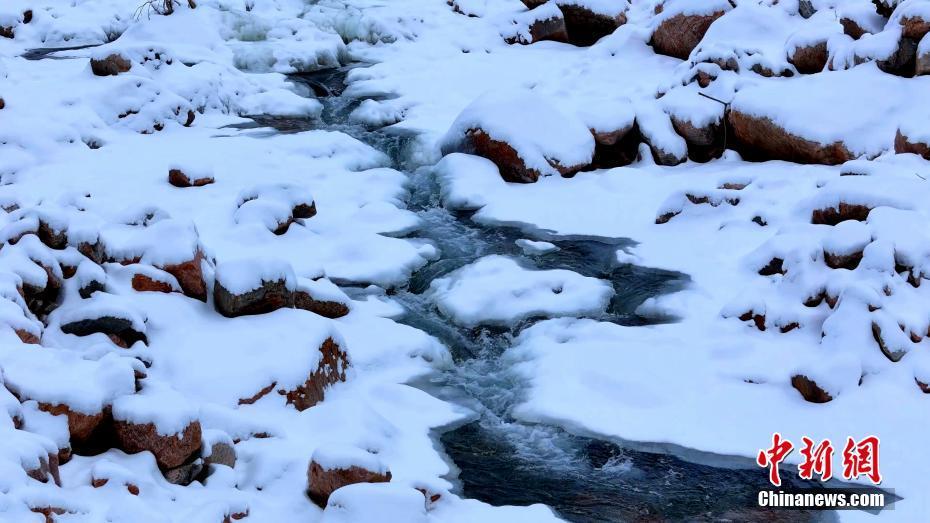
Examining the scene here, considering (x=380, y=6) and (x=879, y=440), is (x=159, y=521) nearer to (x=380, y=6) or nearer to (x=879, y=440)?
(x=879, y=440)

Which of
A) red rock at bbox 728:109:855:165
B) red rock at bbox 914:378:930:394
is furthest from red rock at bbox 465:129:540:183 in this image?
red rock at bbox 914:378:930:394

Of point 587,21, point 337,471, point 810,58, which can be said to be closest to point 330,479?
point 337,471

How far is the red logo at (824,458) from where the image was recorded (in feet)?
17.9

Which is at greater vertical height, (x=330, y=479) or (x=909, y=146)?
(x=330, y=479)

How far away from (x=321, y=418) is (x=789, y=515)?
104 inches

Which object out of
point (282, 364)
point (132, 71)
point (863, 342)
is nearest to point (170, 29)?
point (132, 71)

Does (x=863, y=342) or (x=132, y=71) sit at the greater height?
(x=132, y=71)

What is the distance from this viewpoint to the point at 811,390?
6047mm

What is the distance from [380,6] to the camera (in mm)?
16938

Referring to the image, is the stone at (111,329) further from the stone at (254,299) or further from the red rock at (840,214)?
the red rock at (840,214)

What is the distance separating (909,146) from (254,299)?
6.06 meters

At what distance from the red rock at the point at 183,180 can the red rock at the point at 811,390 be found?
6.18 m

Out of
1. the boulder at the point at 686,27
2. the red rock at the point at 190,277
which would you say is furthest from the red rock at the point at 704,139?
the red rock at the point at 190,277

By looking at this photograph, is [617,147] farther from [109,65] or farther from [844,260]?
[109,65]
